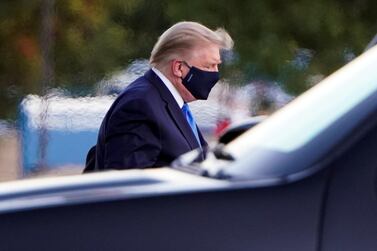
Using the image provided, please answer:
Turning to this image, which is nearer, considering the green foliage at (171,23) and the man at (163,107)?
the man at (163,107)

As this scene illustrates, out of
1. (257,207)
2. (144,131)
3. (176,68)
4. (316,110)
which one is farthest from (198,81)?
(257,207)

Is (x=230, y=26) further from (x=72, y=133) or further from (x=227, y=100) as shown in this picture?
(x=72, y=133)

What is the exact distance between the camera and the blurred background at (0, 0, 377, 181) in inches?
368

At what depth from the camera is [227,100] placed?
379 inches

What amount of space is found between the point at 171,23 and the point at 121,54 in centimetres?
50

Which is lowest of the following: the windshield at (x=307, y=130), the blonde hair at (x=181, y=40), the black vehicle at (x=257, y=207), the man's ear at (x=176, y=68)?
the black vehicle at (x=257, y=207)

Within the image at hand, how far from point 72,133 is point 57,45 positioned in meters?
0.80

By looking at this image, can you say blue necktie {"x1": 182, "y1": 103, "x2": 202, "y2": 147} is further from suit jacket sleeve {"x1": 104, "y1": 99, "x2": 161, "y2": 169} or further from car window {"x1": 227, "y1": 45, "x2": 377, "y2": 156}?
car window {"x1": 227, "y1": 45, "x2": 377, "y2": 156}

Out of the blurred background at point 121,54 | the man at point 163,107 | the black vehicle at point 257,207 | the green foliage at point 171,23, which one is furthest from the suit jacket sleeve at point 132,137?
the green foliage at point 171,23

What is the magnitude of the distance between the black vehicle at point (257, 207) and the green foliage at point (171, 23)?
6.66 m

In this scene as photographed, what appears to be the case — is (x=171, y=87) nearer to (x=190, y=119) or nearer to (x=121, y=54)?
(x=190, y=119)

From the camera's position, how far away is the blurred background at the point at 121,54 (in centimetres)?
936

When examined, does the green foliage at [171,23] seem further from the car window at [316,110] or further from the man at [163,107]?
the car window at [316,110]

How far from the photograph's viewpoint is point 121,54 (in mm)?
9344
